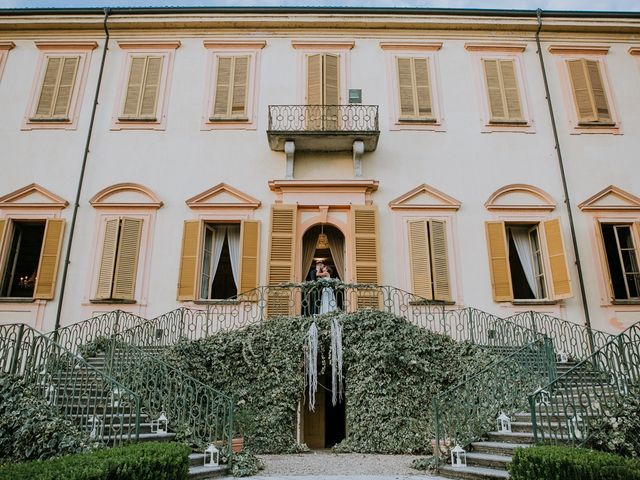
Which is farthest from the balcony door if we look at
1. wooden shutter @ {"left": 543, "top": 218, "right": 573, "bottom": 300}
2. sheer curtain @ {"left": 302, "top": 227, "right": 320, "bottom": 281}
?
wooden shutter @ {"left": 543, "top": 218, "right": 573, "bottom": 300}

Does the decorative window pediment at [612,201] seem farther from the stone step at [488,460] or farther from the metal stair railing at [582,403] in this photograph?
the stone step at [488,460]

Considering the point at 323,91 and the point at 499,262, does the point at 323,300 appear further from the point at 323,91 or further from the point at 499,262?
the point at 323,91

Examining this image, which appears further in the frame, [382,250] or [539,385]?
[382,250]

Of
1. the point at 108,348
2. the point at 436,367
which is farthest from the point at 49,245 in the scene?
the point at 436,367

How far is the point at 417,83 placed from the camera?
1411 cm

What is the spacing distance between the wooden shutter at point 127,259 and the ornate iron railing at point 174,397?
9.61 ft

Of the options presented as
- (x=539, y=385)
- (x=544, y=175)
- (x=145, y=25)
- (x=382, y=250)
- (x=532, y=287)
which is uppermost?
(x=145, y=25)

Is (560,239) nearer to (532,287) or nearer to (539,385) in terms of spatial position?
(532,287)

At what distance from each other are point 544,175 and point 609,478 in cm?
958

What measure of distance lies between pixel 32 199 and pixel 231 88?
19.5 feet

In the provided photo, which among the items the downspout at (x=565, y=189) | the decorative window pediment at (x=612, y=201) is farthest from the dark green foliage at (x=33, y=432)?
the decorative window pediment at (x=612, y=201)

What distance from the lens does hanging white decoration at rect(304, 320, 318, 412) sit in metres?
9.89

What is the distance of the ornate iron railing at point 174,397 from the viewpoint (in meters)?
8.01

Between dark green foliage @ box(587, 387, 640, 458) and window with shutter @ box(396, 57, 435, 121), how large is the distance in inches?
347
